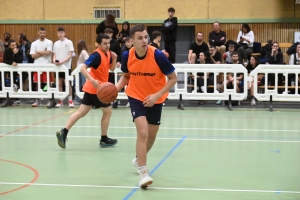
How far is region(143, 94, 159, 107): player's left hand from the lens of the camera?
666cm

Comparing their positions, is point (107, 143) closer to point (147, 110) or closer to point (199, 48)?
point (147, 110)

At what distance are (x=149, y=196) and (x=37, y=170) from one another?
2.12 m

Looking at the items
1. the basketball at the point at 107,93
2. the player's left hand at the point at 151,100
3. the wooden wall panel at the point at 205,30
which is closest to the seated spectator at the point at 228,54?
the wooden wall panel at the point at 205,30

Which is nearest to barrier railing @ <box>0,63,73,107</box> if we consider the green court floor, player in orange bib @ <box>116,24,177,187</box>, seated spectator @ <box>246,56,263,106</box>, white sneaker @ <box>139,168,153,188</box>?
the green court floor

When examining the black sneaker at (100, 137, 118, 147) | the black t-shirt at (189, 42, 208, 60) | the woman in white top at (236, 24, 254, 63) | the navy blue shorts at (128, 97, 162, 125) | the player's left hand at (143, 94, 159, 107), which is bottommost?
the black sneaker at (100, 137, 118, 147)

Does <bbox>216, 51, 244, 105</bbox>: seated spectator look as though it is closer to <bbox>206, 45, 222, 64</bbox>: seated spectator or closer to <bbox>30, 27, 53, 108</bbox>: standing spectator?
<bbox>206, 45, 222, 64</bbox>: seated spectator

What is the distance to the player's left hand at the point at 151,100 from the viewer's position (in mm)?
6656

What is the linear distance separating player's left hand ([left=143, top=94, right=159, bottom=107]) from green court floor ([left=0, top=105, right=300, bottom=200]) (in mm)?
1026

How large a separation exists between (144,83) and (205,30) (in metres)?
14.6

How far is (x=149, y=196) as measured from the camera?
6.20 meters

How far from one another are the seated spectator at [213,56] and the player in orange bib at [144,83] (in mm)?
9598

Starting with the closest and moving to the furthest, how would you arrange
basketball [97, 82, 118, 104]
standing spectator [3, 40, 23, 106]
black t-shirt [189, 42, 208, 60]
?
basketball [97, 82, 118, 104]
standing spectator [3, 40, 23, 106]
black t-shirt [189, 42, 208, 60]

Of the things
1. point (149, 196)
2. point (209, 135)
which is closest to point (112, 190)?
point (149, 196)

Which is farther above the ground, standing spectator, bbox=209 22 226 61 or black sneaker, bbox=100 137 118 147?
standing spectator, bbox=209 22 226 61
